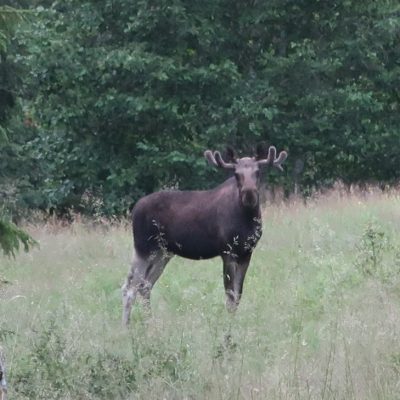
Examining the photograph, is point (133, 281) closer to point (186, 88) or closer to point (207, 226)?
point (207, 226)

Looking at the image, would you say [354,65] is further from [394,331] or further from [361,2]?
[394,331]

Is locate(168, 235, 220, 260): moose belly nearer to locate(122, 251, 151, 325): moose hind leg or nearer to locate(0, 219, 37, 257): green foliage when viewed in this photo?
locate(122, 251, 151, 325): moose hind leg

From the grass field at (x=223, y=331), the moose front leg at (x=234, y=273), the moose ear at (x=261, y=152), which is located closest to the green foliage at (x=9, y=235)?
the grass field at (x=223, y=331)

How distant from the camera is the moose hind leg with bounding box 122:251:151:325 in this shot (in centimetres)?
1234

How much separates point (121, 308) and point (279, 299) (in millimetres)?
2604

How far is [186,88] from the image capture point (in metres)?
27.2

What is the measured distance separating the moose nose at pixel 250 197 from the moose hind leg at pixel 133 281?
5.85 feet

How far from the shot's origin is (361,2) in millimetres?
28156

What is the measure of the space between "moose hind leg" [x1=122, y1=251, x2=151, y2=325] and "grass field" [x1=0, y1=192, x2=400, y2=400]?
0.20 m

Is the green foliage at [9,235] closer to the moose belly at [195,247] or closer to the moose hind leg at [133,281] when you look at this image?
the moose hind leg at [133,281]

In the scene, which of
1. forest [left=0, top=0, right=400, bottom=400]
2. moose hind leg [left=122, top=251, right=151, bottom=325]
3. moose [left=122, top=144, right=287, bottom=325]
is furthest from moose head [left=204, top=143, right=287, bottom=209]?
forest [left=0, top=0, right=400, bottom=400]

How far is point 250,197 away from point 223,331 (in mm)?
3637

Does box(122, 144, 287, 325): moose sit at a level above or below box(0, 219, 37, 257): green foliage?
below

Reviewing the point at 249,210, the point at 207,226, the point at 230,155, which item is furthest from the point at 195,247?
the point at 230,155
